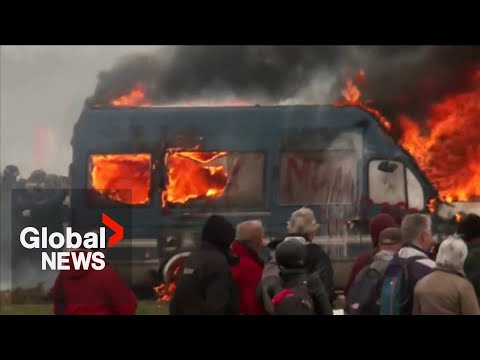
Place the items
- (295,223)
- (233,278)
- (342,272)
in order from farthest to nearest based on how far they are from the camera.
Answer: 1. (342,272)
2. (295,223)
3. (233,278)

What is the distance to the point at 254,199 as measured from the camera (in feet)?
52.5

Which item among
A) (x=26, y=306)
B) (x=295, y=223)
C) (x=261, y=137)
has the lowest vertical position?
(x=26, y=306)

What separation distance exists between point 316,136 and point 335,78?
1.45m

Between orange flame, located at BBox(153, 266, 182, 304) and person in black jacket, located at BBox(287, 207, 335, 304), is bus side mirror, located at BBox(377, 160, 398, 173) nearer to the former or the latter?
orange flame, located at BBox(153, 266, 182, 304)

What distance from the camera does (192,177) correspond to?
16.1 meters

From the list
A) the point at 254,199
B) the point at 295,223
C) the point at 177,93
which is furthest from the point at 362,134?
the point at 295,223

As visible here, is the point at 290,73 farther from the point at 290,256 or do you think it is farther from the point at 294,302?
the point at 294,302

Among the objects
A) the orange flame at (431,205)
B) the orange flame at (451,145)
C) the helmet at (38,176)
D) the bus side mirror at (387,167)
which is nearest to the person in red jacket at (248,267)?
the bus side mirror at (387,167)

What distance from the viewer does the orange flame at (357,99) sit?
1625cm

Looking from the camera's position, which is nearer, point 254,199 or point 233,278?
point 233,278

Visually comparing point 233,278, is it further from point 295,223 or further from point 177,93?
point 177,93

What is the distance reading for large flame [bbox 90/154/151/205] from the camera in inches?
637

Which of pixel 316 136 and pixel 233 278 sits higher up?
pixel 316 136
